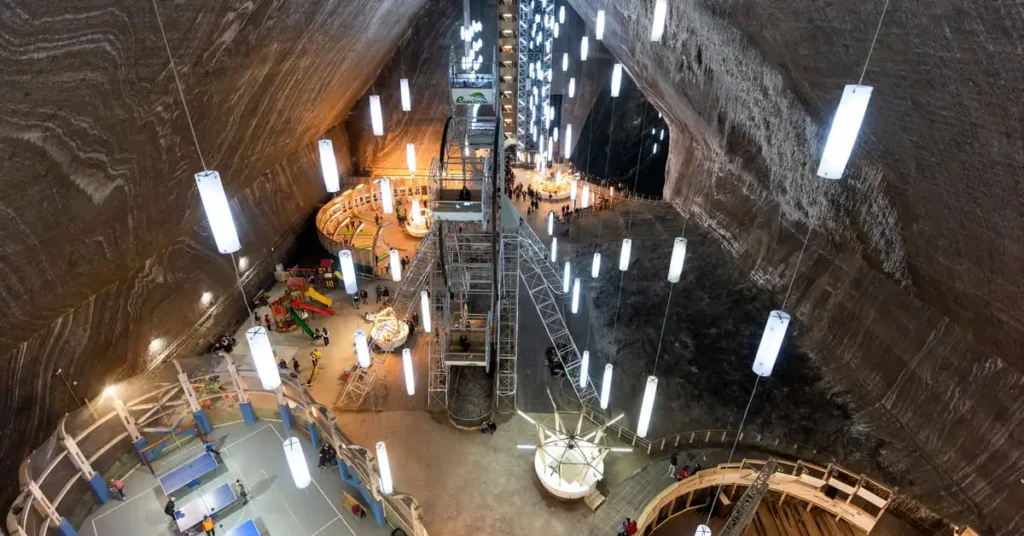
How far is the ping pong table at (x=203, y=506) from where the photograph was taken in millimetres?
9289

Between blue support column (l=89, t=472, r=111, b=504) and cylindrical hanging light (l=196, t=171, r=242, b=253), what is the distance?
725 centimetres

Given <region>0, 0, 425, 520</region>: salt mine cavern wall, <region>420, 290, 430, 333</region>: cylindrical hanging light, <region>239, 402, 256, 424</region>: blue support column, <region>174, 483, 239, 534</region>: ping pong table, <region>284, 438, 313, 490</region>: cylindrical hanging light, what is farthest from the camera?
<region>420, 290, 430, 333</region>: cylindrical hanging light

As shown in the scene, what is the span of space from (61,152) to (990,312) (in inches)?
518

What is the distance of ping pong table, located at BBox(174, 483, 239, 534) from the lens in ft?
30.5

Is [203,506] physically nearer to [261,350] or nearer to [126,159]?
[261,350]

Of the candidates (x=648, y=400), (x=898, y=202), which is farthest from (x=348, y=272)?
(x=898, y=202)

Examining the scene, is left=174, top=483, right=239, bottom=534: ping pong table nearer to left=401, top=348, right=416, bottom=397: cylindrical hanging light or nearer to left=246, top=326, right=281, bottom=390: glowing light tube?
left=246, top=326, right=281, bottom=390: glowing light tube

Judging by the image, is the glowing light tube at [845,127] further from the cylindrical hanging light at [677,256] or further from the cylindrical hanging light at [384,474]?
the cylindrical hanging light at [384,474]

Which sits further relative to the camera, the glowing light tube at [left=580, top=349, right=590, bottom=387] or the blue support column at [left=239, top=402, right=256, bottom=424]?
the glowing light tube at [left=580, top=349, right=590, bottom=387]

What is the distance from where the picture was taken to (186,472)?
399 inches

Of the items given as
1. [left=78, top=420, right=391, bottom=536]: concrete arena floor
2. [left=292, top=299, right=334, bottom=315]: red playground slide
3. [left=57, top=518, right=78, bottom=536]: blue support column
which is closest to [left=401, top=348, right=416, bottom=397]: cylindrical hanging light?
[left=78, top=420, right=391, bottom=536]: concrete arena floor

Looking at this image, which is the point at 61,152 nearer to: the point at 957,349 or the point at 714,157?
the point at 957,349

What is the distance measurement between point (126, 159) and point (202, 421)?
5.75m

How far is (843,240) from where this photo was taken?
1120 cm
